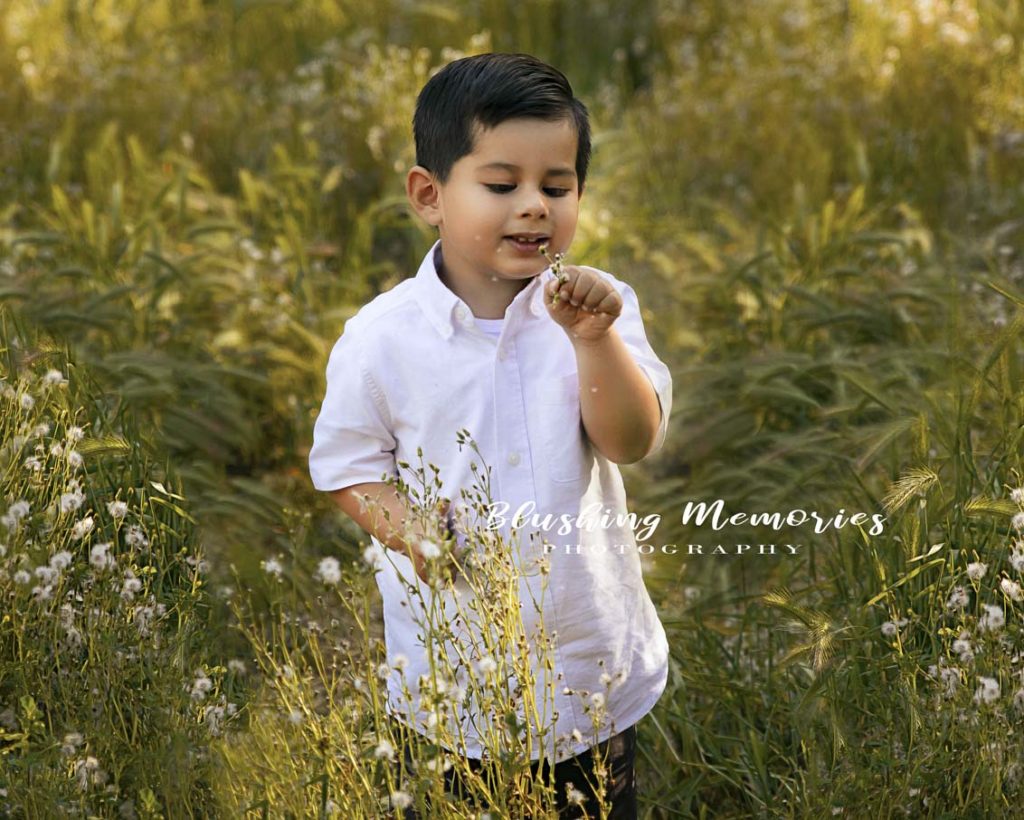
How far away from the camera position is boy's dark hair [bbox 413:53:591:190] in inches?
87.6

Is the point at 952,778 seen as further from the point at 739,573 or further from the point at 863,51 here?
the point at 863,51

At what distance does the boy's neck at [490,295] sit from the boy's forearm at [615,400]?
185mm

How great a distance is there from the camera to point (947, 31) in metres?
5.99

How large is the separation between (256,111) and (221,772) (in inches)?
165

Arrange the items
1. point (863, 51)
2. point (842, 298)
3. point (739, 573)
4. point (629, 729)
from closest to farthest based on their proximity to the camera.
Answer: point (629, 729) → point (739, 573) → point (842, 298) → point (863, 51)

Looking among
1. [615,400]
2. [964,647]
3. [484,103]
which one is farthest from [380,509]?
[964,647]

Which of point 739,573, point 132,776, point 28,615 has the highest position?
point 28,615

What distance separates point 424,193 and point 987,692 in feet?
4.08

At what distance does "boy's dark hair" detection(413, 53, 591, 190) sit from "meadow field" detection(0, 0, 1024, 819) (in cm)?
69

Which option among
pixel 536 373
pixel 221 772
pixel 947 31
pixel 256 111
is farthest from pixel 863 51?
pixel 221 772

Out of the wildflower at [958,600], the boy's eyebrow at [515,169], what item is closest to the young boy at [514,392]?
the boy's eyebrow at [515,169]

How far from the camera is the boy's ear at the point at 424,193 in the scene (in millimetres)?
2410

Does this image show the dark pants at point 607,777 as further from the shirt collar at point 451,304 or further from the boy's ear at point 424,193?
the boy's ear at point 424,193

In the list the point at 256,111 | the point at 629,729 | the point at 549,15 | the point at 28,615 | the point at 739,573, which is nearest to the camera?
the point at 28,615
